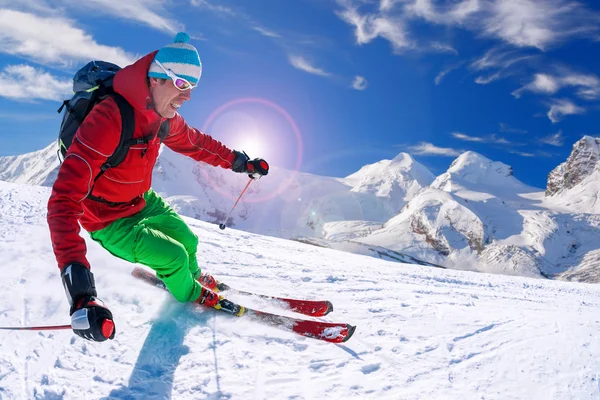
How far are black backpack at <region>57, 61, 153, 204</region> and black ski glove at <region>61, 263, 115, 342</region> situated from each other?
116cm

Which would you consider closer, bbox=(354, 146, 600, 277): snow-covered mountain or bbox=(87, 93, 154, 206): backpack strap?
bbox=(87, 93, 154, 206): backpack strap

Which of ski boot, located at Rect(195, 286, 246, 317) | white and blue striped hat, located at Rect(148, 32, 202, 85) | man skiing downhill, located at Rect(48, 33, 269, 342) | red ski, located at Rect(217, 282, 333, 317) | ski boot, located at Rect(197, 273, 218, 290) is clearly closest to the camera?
man skiing downhill, located at Rect(48, 33, 269, 342)

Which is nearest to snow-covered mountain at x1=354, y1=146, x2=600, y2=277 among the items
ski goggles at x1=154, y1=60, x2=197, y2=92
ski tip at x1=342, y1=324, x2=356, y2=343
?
ski tip at x1=342, y1=324, x2=356, y2=343

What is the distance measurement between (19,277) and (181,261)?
1.77 m

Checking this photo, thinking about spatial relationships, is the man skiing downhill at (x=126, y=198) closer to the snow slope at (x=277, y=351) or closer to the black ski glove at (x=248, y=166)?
the snow slope at (x=277, y=351)

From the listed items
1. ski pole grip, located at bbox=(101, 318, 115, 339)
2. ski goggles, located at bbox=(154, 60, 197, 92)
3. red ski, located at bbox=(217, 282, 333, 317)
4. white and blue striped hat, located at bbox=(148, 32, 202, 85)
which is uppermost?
white and blue striped hat, located at bbox=(148, 32, 202, 85)

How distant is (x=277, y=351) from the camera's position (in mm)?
3504

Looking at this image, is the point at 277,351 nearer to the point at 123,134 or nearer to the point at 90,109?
the point at 123,134

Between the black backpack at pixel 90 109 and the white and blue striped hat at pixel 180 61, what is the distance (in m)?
0.41

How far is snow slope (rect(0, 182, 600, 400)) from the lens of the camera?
290 cm

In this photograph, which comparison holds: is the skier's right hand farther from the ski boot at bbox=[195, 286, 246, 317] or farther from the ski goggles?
the ski goggles

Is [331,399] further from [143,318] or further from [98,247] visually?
[98,247]

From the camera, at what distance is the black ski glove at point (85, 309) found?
2516 mm

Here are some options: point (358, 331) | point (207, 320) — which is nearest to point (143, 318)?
point (207, 320)
